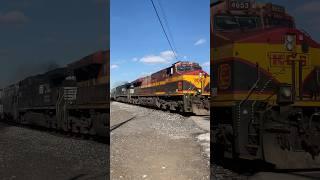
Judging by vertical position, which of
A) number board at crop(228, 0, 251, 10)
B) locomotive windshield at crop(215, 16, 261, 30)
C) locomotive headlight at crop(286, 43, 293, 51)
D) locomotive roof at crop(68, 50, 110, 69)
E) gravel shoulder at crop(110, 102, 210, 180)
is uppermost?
number board at crop(228, 0, 251, 10)

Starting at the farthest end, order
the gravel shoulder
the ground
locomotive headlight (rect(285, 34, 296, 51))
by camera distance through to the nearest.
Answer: the gravel shoulder < locomotive headlight (rect(285, 34, 296, 51)) < the ground

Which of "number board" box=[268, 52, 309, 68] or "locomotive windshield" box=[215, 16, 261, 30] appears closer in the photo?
"locomotive windshield" box=[215, 16, 261, 30]

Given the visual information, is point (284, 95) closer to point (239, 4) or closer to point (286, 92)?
point (286, 92)

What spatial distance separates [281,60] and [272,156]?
1.00 meters

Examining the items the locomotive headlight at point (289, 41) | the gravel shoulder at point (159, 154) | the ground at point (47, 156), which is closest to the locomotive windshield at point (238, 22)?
the locomotive headlight at point (289, 41)

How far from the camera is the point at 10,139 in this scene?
157 inches

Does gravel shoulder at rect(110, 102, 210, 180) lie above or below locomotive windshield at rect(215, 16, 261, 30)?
below

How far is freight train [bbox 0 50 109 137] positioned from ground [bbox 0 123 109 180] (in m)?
0.12

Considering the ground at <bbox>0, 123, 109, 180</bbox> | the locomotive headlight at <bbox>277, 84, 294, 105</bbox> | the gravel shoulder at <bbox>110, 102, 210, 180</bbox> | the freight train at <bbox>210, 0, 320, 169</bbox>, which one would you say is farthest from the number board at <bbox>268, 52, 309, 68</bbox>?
the ground at <bbox>0, 123, 109, 180</bbox>

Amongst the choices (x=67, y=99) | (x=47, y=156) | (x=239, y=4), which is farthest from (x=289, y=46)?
(x=47, y=156)

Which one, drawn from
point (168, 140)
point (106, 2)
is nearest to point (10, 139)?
point (106, 2)

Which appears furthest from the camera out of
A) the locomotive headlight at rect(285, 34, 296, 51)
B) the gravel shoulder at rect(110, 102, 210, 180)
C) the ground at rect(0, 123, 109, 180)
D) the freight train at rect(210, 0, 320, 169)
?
the gravel shoulder at rect(110, 102, 210, 180)

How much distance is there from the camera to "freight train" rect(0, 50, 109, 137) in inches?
163

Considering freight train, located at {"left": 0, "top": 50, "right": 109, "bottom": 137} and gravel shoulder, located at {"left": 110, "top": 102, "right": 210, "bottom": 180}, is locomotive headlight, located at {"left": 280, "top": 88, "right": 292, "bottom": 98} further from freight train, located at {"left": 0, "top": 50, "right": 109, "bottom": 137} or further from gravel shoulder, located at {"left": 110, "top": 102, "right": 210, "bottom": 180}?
freight train, located at {"left": 0, "top": 50, "right": 109, "bottom": 137}
